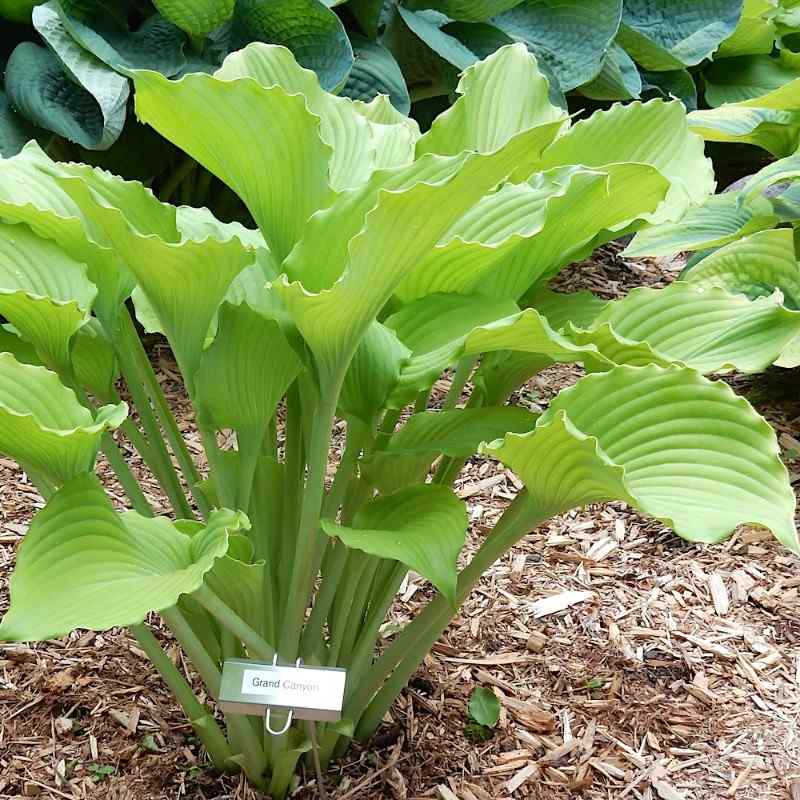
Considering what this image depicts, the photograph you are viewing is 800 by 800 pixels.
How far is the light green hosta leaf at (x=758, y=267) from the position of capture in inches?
69.4

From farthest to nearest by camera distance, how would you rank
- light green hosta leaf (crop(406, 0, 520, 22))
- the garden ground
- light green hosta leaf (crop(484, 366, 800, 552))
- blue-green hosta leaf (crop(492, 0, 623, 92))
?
blue-green hosta leaf (crop(492, 0, 623, 92)), light green hosta leaf (crop(406, 0, 520, 22)), the garden ground, light green hosta leaf (crop(484, 366, 800, 552))

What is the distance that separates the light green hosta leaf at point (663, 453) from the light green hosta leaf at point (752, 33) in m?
2.39

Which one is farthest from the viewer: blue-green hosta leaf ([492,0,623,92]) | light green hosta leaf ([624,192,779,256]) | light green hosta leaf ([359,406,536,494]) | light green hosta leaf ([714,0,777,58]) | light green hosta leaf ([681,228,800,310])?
light green hosta leaf ([714,0,777,58])

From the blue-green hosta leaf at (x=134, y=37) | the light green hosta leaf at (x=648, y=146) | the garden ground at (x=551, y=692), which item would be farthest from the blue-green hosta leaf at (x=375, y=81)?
the light green hosta leaf at (x=648, y=146)

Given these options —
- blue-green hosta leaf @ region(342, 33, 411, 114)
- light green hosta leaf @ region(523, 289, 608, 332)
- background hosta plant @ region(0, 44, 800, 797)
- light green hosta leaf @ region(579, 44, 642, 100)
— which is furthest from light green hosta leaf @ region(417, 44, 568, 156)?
light green hosta leaf @ region(579, 44, 642, 100)

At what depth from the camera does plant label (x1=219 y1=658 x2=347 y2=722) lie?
2.71 feet

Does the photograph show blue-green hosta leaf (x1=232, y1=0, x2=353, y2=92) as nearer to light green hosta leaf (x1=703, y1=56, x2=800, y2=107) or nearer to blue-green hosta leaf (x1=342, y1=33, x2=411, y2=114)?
blue-green hosta leaf (x1=342, y1=33, x2=411, y2=114)

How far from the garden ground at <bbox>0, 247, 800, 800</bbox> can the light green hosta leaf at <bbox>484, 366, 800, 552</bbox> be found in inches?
19.4

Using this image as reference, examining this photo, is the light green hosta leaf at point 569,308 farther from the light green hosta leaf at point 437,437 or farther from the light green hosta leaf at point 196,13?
the light green hosta leaf at point 196,13

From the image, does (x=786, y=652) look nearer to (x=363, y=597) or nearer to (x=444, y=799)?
(x=444, y=799)

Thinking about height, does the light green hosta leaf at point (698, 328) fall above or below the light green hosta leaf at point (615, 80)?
above

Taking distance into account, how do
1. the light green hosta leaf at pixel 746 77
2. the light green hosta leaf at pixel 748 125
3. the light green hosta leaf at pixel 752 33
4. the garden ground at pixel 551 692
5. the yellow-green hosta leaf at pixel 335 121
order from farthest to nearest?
the light green hosta leaf at pixel 746 77
the light green hosta leaf at pixel 752 33
the light green hosta leaf at pixel 748 125
the garden ground at pixel 551 692
the yellow-green hosta leaf at pixel 335 121

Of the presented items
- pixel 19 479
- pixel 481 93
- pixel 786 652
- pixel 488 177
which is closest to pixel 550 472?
pixel 488 177

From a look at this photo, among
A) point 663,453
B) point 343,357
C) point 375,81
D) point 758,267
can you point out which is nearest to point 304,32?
point 375,81
